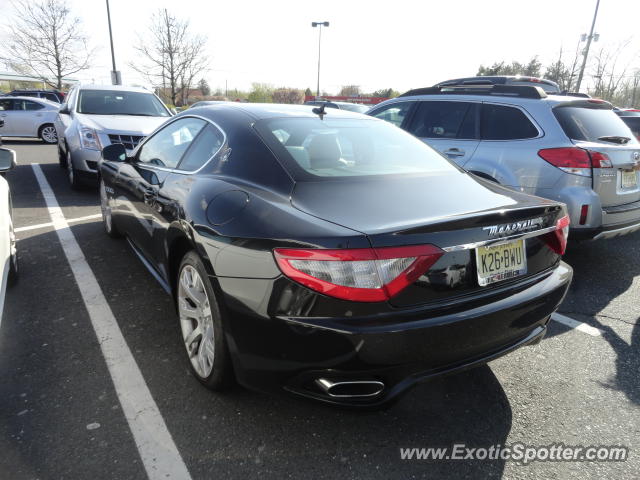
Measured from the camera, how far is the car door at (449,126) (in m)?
4.81

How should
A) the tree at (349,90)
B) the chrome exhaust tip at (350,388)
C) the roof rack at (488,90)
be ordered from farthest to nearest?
the tree at (349,90) < the roof rack at (488,90) < the chrome exhaust tip at (350,388)

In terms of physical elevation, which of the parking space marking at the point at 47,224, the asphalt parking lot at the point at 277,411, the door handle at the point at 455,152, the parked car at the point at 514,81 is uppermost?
the parked car at the point at 514,81

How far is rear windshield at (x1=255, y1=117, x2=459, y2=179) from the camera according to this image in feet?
7.97

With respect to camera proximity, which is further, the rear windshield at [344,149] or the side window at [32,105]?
the side window at [32,105]

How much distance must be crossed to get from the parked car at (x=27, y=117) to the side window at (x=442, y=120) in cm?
1256

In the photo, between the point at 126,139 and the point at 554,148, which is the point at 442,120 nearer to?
the point at 554,148

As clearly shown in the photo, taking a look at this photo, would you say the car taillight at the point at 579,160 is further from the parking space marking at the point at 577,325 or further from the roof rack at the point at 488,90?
the parking space marking at the point at 577,325

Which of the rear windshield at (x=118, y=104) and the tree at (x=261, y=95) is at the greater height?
the tree at (x=261, y=95)

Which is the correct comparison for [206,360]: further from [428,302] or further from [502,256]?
[502,256]

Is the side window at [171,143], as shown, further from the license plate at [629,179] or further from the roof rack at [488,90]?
the license plate at [629,179]

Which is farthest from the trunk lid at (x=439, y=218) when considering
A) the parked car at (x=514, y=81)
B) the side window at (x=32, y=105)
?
→ the side window at (x=32, y=105)

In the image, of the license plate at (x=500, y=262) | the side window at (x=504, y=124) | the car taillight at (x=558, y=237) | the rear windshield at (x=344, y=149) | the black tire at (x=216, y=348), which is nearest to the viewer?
the license plate at (x=500, y=262)

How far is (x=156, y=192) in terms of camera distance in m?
3.05

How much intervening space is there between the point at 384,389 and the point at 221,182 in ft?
4.49
